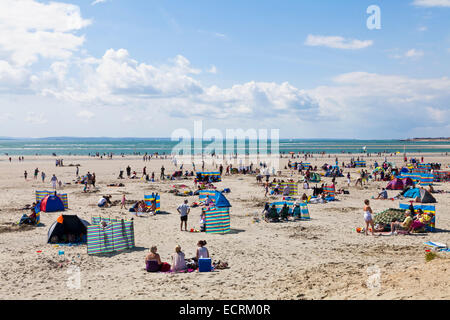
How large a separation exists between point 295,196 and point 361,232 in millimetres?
10039

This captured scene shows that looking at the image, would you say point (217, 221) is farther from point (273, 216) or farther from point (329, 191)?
point (329, 191)

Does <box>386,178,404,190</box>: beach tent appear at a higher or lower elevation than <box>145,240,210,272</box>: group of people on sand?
higher

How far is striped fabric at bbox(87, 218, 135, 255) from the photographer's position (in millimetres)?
11406

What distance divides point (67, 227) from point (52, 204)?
659 cm

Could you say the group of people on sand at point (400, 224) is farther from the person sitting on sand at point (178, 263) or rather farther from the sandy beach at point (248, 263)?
the person sitting on sand at point (178, 263)

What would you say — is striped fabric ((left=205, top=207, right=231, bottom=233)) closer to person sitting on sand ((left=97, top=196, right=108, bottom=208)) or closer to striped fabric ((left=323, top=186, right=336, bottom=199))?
person sitting on sand ((left=97, top=196, right=108, bottom=208))

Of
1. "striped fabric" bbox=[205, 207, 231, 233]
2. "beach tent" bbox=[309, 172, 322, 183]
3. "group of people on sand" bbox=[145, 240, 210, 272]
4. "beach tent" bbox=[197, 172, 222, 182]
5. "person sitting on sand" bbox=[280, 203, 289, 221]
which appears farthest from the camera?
"beach tent" bbox=[309, 172, 322, 183]

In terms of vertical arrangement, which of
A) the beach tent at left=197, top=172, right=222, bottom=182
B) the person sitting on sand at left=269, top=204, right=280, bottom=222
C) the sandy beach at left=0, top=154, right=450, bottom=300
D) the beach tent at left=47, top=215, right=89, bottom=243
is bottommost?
the sandy beach at left=0, top=154, right=450, bottom=300

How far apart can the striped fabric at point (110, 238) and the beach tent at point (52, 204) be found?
8.02 meters

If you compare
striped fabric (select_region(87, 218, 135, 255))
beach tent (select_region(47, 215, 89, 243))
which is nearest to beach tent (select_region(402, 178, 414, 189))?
striped fabric (select_region(87, 218, 135, 255))

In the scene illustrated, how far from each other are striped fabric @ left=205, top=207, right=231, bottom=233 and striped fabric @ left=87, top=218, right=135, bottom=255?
3289mm

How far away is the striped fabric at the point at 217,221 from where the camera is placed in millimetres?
14367

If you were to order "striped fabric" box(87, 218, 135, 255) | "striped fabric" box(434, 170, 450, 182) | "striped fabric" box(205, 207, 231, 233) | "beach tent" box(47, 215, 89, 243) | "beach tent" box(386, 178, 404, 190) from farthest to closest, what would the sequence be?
"striped fabric" box(434, 170, 450, 182) → "beach tent" box(386, 178, 404, 190) → "striped fabric" box(205, 207, 231, 233) → "beach tent" box(47, 215, 89, 243) → "striped fabric" box(87, 218, 135, 255)
